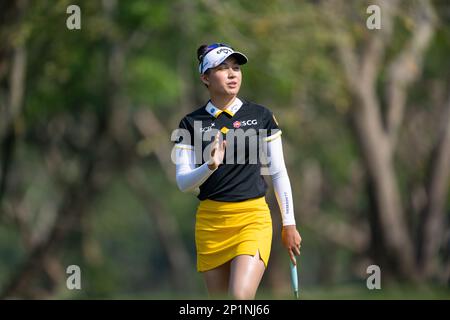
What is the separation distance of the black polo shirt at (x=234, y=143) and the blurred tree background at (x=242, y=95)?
669 cm

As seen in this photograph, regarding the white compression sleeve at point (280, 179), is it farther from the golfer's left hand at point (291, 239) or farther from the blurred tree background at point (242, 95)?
the blurred tree background at point (242, 95)

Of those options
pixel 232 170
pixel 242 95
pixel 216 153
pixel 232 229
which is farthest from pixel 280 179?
pixel 242 95

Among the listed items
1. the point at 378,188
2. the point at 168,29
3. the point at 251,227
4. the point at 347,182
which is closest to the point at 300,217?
the point at 347,182

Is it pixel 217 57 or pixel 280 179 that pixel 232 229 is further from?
pixel 217 57

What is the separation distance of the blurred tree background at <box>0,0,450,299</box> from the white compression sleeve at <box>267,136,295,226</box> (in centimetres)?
667

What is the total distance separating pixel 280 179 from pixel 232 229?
1.67 feet

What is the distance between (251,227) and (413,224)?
24338mm

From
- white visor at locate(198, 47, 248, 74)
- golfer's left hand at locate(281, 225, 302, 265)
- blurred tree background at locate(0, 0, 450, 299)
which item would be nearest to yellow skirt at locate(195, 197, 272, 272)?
golfer's left hand at locate(281, 225, 302, 265)

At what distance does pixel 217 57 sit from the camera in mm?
7262

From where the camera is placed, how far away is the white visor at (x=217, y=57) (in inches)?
285

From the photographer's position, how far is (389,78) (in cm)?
2362

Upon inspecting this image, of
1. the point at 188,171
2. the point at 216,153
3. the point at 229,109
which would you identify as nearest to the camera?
the point at 216,153

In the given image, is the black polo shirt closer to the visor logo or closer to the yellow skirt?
the yellow skirt

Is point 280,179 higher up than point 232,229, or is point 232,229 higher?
point 280,179
